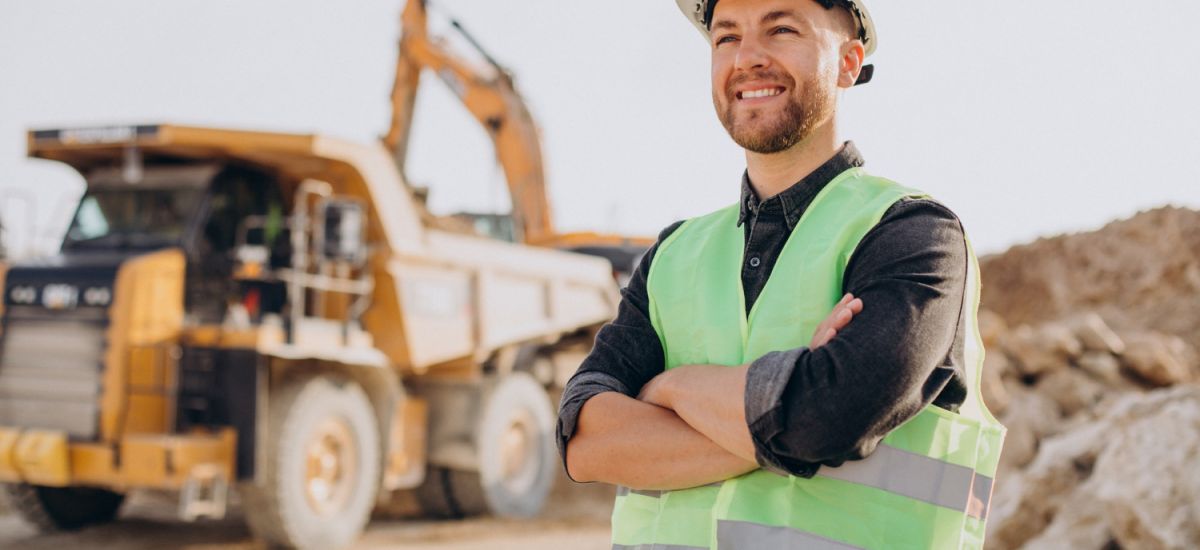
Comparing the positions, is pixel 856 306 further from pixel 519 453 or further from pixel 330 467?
pixel 519 453

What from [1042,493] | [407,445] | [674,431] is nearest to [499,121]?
[407,445]

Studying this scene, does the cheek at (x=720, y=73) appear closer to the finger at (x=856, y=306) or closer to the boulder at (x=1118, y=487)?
the finger at (x=856, y=306)

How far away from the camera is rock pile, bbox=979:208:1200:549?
4562mm

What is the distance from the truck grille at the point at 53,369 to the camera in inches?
285

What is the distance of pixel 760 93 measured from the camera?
221cm

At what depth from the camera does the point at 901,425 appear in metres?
2.01

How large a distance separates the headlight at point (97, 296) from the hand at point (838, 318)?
6.13 meters

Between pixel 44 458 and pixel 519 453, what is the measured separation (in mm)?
4011

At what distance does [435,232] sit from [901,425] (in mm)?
7148

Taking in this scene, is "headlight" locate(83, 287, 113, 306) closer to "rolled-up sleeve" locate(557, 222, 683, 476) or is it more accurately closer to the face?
"rolled-up sleeve" locate(557, 222, 683, 476)

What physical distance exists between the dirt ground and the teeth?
20.6ft

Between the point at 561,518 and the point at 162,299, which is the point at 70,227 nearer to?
the point at 162,299

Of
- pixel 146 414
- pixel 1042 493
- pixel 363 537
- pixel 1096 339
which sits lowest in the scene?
pixel 363 537

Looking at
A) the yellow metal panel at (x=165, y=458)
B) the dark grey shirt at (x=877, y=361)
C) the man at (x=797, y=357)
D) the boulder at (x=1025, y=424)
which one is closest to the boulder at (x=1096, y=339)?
the boulder at (x=1025, y=424)
